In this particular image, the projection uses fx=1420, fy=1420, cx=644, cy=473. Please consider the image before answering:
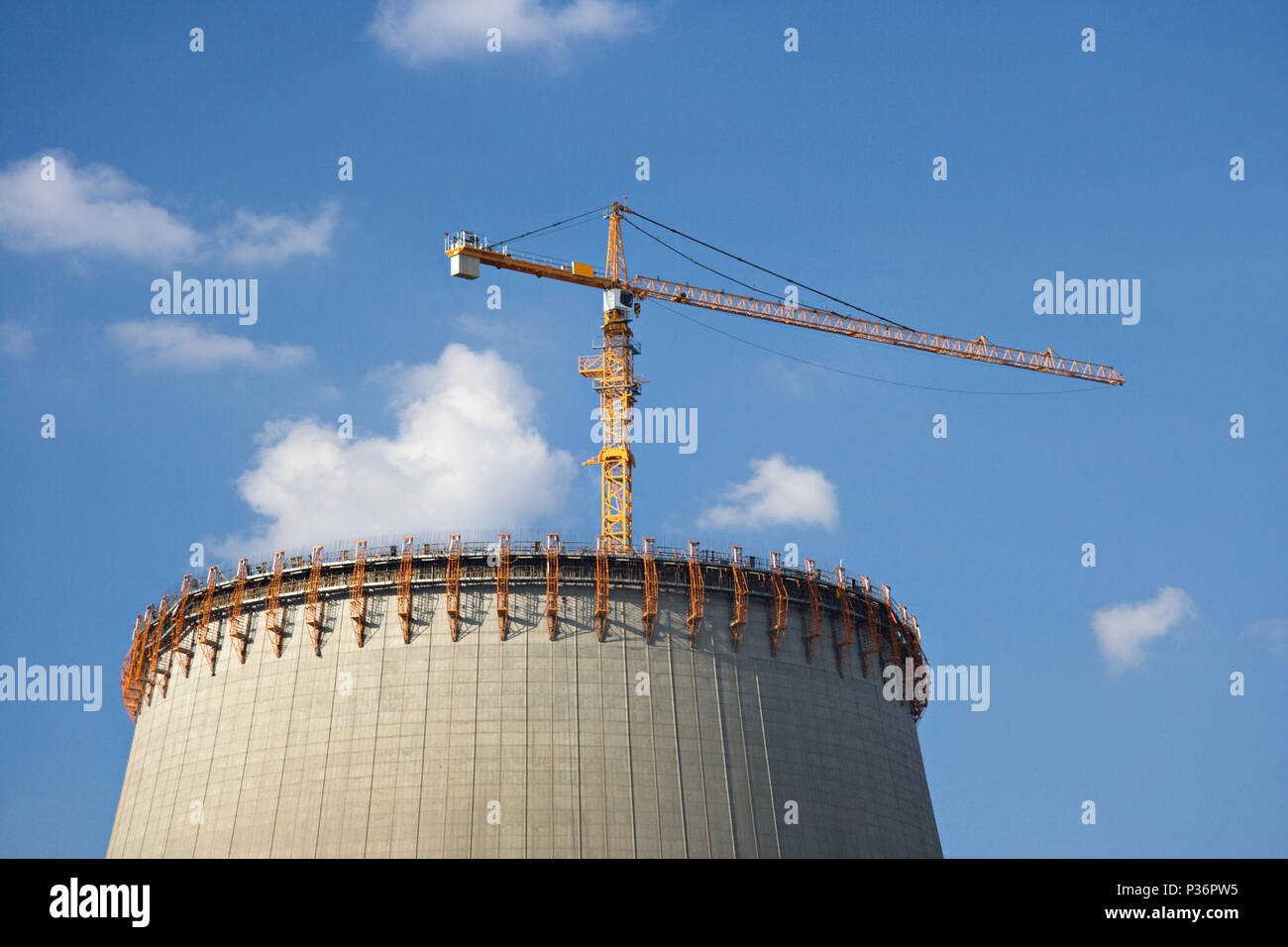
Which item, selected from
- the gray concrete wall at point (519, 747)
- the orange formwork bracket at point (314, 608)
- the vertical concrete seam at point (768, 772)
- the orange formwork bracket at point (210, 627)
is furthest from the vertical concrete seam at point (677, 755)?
the orange formwork bracket at point (210, 627)

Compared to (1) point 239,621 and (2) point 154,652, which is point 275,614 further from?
(2) point 154,652

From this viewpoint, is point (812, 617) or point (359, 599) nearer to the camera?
point (359, 599)

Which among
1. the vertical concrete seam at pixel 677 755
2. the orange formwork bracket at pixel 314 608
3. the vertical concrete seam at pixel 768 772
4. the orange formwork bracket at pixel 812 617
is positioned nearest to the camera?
the vertical concrete seam at pixel 677 755

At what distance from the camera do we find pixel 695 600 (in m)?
84.3

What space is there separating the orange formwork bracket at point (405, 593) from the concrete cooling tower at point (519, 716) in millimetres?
130

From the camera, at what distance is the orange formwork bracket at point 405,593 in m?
82.2

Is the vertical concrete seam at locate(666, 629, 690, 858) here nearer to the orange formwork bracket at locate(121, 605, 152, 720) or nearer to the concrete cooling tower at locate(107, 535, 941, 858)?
the concrete cooling tower at locate(107, 535, 941, 858)

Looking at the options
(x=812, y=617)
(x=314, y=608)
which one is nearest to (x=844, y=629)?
(x=812, y=617)

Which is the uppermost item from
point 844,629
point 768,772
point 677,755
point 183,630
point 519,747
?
point 183,630

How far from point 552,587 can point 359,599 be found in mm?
11431

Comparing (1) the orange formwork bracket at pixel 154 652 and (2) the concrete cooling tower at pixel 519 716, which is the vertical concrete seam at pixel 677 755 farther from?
(1) the orange formwork bracket at pixel 154 652

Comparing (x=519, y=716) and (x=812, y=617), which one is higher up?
(x=812, y=617)
